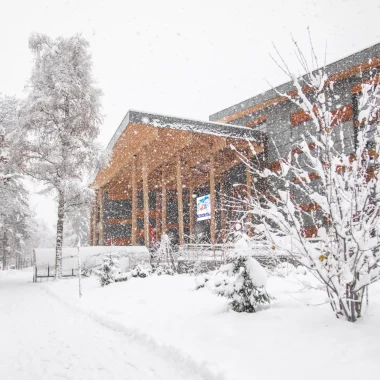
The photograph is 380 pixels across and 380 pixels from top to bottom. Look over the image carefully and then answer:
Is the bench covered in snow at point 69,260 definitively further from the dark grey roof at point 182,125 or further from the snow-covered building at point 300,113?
the snow-covered building at point 300,113

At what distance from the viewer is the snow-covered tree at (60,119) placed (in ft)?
55.6

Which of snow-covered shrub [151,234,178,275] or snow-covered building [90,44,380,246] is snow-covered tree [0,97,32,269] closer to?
snow-covered building [90,44,380,246]

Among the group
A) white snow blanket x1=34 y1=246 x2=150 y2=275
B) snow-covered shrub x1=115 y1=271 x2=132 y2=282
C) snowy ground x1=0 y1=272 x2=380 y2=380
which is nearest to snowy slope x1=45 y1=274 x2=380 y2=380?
snowy ground x1=0 y1=272 x2=380 y2=380

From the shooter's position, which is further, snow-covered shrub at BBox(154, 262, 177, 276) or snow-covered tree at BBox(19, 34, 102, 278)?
snow-covered tree at BBox(19, 34, 102, 278)

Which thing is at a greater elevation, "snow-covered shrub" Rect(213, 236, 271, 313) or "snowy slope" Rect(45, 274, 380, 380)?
"snow-covered shrub" Rect(213, 236, 271, 313)

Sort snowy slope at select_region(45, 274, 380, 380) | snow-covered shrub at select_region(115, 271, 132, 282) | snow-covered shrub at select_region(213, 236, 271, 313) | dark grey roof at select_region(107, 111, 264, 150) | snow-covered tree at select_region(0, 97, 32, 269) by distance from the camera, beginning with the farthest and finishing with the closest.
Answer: dark grey roof at select_region(107, 111, 264, 150) < snow-covered tree at select_region(0, 97, 32, 269) < snow-covered shrub at select_region(115, 271, 132, 282) < snow-covered shrub at select_region(213, 236, 271, 313) < snowy slope at select_region(45, 274, 380, 380)

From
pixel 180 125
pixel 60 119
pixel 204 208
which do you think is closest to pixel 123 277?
pixel 180 125

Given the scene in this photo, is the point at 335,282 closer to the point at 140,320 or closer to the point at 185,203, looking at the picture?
the point at 140,320

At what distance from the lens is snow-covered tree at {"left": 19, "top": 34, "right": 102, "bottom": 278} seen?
667 inches

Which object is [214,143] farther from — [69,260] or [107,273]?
[107,273]

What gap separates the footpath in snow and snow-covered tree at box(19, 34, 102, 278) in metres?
10.6

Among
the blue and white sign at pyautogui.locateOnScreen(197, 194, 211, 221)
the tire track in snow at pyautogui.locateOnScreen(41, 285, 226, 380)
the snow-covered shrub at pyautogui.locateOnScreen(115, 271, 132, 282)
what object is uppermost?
the blue and white sign at pyautogui.locateOnScreen(197, 194, 211, 221)

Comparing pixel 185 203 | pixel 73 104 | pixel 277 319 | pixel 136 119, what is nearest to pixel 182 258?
pixel 136 119

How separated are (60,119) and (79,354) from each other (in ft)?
48.9
